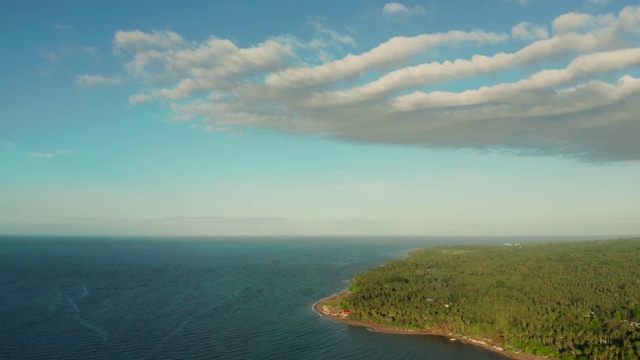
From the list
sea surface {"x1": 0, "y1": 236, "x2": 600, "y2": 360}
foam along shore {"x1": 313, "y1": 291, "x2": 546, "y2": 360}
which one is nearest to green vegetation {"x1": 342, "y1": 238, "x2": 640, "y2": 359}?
foam along shore {"x1": 313, "y1": 291, "x2": 546, "y2": 360}

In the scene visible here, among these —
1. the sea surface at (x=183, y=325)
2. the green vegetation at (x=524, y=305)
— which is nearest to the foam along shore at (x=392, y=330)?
the green vegetation at (x=524, y=305)

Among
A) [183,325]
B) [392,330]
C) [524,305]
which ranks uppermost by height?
[524,305]

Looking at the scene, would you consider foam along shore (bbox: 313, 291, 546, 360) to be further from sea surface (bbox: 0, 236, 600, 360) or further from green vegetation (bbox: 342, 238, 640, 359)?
sea surface (bbox: 0, 236, 600, 360)

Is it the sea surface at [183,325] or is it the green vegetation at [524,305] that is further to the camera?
the green vegetation at [524,305]

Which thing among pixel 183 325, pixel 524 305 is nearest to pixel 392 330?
pixel 524 305

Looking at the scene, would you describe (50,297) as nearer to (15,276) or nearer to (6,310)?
(6,310)

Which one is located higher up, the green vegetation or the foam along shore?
the green vegetation

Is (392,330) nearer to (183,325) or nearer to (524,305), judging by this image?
(524,305)

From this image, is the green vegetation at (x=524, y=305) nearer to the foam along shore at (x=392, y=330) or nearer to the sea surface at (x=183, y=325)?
the foam along shore at (x=392, y=330)
